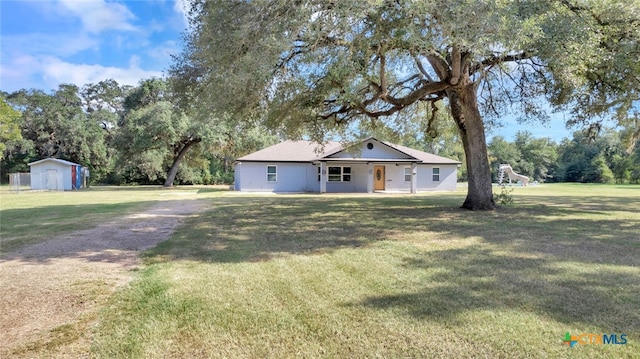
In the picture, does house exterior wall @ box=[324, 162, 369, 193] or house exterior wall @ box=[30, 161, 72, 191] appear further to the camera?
house exterior wall @ box=[30, 161, 72, 191]

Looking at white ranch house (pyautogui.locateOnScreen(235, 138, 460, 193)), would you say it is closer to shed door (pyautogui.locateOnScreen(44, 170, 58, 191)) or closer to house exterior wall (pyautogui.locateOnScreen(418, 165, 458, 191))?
house exterior wall (pyautogui.locateOnScreen(418, 165, 458, 191))

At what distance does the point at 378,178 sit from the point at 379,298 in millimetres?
24316

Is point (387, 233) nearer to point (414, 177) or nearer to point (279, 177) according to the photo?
point (279, 177)

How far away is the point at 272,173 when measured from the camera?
26.4 meters

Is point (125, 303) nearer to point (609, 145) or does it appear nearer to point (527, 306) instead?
point (527, 306)

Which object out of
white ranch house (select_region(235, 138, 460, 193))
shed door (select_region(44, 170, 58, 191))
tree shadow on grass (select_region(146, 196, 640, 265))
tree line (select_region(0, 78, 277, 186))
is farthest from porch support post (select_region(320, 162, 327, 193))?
shed door (select_region(44, 170, 58, 191))

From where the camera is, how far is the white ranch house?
1008 inches

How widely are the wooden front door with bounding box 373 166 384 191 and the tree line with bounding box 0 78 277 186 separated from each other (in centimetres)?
1098

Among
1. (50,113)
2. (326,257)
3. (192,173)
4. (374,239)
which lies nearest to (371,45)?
(374,239)

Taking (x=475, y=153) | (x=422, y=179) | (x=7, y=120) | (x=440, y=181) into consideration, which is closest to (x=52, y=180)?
(x=7, y=120)

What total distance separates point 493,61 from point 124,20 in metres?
12.7

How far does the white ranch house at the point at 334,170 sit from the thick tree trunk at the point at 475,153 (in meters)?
12.7

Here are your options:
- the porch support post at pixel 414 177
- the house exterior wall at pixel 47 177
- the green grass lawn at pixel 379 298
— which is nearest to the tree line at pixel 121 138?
the house exterior wall at pixel 47 177

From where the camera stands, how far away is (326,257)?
5.80 meters
